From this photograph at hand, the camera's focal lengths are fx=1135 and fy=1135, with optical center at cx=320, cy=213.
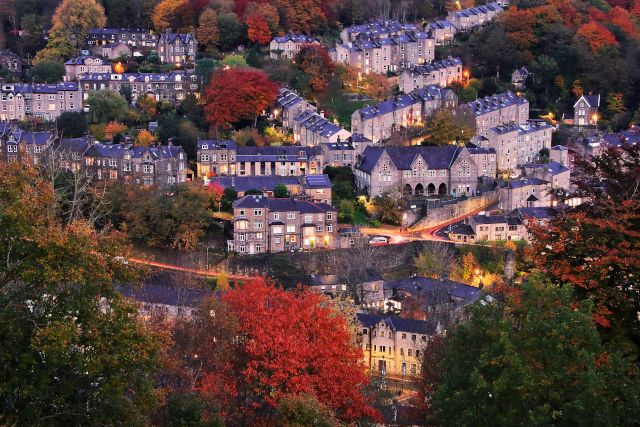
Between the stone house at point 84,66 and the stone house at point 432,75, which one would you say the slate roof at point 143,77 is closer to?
the stone house at point 84,66

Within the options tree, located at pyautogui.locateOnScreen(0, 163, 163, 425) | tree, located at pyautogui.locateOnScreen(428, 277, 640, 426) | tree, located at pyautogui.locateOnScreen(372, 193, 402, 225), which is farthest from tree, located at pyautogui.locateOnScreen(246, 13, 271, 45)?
tree, located at pyautogui.locateOnScreen(0, 163, 163, 425)

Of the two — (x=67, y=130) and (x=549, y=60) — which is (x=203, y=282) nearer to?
(x=67, y=130)

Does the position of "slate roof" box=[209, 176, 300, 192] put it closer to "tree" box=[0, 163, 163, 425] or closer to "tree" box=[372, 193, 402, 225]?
"tree" box=[372, 193, 402, 225]

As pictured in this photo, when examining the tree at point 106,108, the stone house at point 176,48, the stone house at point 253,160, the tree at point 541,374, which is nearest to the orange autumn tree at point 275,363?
the tree at point 541,374

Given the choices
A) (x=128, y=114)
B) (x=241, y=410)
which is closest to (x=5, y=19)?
(x=128, y=114)

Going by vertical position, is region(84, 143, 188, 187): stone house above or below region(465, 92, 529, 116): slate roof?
below

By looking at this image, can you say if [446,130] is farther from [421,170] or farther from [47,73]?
[47,73]

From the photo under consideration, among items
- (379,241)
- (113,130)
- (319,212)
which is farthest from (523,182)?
(113,130)
